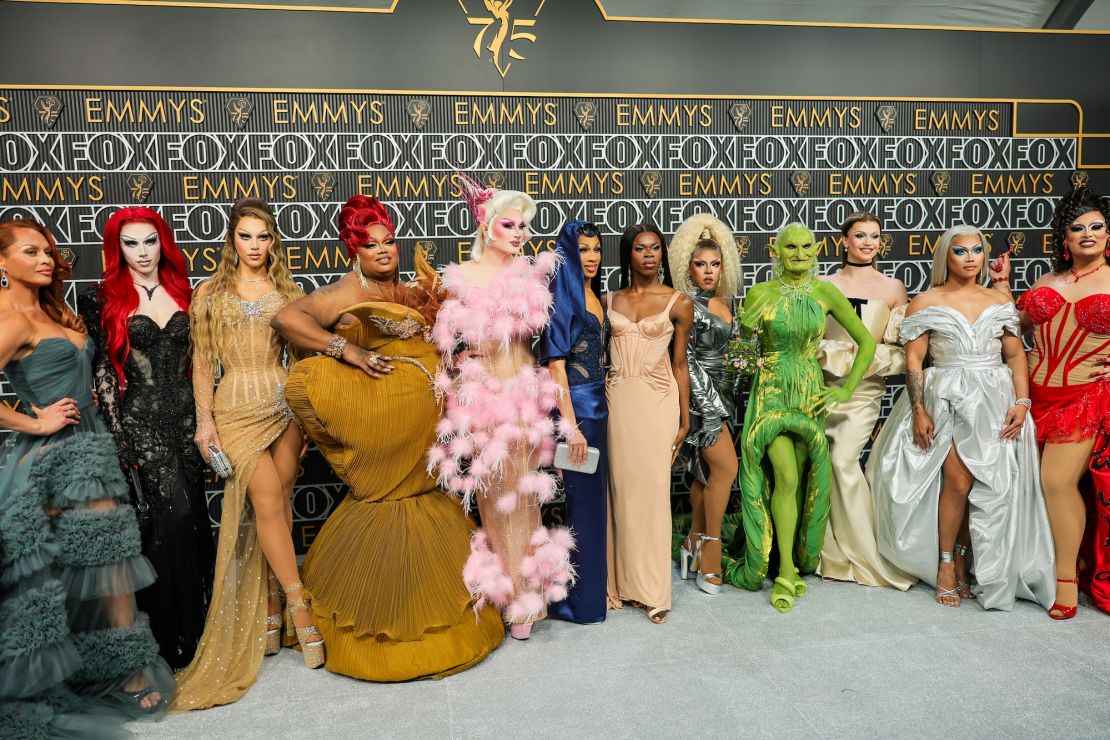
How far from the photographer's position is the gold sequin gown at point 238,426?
3428 millimetres

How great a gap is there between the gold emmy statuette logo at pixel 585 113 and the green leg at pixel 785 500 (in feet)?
7.94

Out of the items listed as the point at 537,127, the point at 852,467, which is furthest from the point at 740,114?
the point at 852,467

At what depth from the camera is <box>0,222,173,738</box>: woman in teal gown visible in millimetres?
2781

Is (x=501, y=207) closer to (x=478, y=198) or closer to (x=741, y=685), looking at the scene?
(x=478, y=198)

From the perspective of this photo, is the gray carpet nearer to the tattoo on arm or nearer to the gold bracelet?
the tattoo on arm

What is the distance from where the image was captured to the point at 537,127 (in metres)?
5.09

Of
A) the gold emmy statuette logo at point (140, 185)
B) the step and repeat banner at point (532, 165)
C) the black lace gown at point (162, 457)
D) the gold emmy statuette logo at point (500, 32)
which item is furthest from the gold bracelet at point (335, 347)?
the gold emmy statuette logo at point (500, 32)

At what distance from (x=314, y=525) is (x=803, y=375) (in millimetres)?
3203

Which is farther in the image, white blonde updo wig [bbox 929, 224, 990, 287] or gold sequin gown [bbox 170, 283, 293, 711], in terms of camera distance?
white blonde updo wig [bbox 929, 224, 990, 287]

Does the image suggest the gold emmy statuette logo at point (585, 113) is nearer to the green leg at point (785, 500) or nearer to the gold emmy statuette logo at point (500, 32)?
the gold emmy statuette logo at point (500, 32)

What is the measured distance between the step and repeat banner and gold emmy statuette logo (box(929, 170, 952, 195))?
0.02 meters

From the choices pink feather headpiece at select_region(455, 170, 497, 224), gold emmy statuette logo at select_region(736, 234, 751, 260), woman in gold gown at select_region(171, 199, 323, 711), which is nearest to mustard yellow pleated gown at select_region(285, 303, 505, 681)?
woman in gold gown at select_region(171, 199, 323, 711)

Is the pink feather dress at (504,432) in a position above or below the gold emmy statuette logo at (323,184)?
below

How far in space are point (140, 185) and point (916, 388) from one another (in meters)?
4.63
